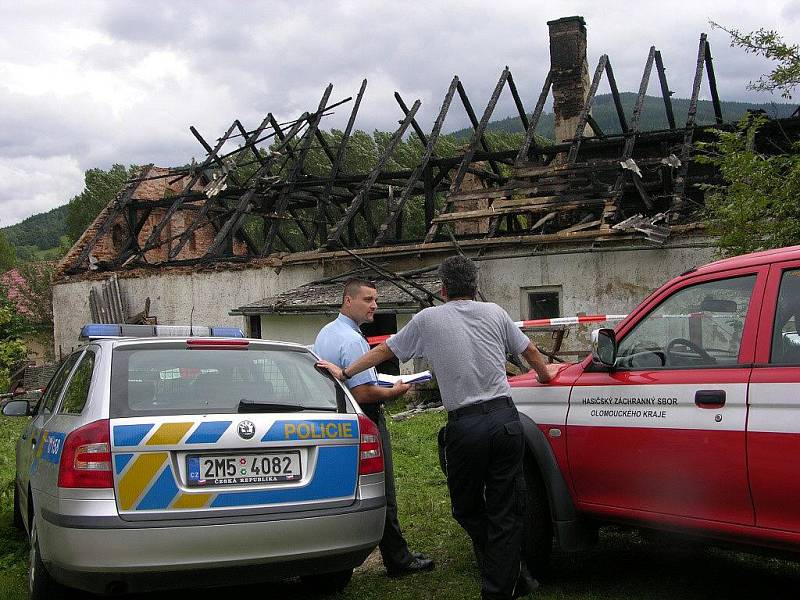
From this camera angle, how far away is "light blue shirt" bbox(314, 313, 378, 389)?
495 centimetres

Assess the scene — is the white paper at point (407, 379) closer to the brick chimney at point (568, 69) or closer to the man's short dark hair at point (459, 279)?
the man's short dark hair at point (459, 279)

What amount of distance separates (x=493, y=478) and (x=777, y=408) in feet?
4.36

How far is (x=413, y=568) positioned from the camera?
511 cm

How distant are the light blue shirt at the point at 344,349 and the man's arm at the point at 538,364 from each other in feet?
3.16

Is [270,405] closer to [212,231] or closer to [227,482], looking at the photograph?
[227,482]

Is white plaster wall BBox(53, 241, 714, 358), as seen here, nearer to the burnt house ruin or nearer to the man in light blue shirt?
the burnt house ruin

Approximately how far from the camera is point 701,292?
4.17 meters

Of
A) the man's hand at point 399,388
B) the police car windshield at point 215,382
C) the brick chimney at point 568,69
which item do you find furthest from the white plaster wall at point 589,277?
the police car windshield at point 215,382

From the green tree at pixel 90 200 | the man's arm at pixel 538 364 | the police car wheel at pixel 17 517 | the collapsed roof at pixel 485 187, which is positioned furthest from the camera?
the green tree at pixel 90 200

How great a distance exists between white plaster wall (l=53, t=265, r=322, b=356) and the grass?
1217 centimetres

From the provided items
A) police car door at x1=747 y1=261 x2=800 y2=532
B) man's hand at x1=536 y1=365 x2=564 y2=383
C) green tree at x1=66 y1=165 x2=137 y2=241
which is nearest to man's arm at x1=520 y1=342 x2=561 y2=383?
man's hand at x1=536 y1=365 x2=564 y2=383

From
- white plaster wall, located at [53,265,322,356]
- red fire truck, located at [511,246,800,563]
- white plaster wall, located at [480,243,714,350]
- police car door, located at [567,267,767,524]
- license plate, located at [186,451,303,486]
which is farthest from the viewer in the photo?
white plaster wall, located at [53,265,322,356]

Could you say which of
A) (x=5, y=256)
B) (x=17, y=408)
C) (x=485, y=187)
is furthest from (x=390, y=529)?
(x=5, y=256)

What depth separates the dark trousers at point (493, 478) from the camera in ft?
13.2
